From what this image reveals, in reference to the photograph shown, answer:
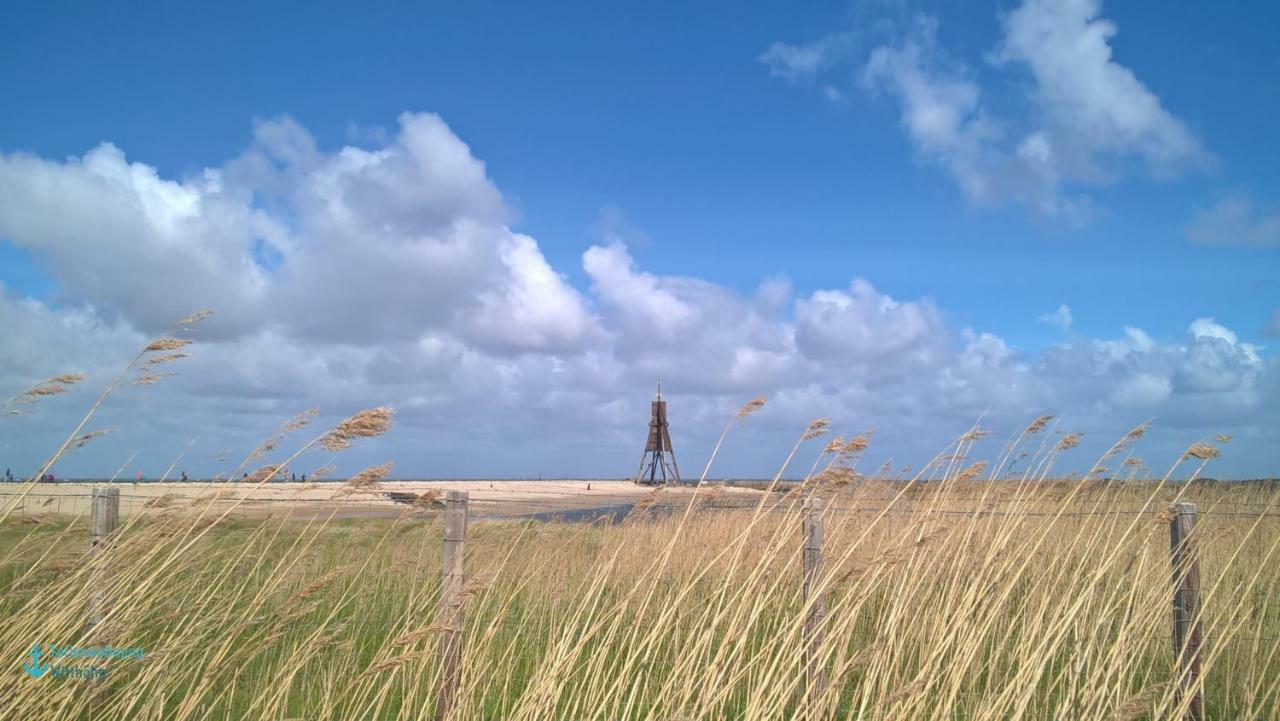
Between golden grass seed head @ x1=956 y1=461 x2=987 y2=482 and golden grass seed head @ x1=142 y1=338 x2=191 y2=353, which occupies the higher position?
golden grass seed head @ x1=142 y1=338 x2=191 y2=353

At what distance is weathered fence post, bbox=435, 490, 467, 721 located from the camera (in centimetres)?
383

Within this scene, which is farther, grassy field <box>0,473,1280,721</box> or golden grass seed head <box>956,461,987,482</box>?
golden grass seed head <box>956,461,987,482</box>

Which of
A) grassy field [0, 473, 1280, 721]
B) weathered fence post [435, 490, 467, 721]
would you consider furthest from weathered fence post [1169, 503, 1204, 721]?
weathered fence post [435, 490, 467, 721]

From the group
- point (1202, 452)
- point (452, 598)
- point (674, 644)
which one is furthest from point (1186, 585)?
point (452, 598)

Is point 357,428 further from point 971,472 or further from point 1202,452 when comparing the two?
point 1202,452

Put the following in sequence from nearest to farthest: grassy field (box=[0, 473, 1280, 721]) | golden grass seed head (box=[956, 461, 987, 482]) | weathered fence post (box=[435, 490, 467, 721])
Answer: grassy field (box=[0, 473, 1280, 721]) → weathered fence post (box=[435, 490, 467, 721]) → golden grass seed head (box=[956, 461, 987, 482])

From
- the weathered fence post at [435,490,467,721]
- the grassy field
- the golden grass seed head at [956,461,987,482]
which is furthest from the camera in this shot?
the golden grass seed head at [956,461,987,482]

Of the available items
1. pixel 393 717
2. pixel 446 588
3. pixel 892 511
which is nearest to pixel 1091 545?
pixel 892 511

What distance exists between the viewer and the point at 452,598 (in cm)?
399

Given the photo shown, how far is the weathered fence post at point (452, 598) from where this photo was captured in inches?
151

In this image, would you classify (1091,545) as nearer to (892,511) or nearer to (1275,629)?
(892,511)

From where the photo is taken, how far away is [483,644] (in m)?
3.95

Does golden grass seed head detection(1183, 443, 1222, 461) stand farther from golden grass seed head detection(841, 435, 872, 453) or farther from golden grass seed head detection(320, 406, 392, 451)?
golden grass seed head detection(320, 406, 392, 451)

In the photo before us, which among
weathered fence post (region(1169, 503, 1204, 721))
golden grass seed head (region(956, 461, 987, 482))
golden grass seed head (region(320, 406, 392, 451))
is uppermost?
golden grass seed head (region(320, 406, 392, 451))
